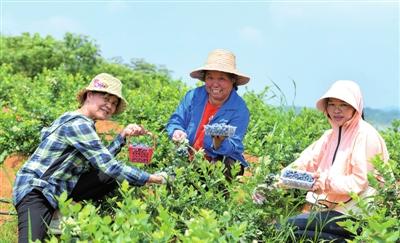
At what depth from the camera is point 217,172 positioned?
159 inches

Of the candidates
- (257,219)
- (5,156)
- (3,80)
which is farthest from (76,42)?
(257,219)

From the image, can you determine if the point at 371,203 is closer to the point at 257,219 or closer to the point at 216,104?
the point at 257,219

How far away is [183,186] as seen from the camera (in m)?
4.16

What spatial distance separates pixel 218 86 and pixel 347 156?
1.11 meters

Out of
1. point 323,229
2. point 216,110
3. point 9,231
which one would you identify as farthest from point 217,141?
point 9,231

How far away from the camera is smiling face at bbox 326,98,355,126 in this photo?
13.3 ft

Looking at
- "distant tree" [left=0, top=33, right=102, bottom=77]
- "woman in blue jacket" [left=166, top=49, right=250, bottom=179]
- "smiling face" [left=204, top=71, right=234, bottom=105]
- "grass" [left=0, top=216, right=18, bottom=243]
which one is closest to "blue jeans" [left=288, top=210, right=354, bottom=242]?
"woman in blue jacket" [left=166, top=49, right=250, bottom=179]

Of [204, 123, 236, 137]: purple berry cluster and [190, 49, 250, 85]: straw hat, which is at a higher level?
[190, 49, 250, 85]: straw hat

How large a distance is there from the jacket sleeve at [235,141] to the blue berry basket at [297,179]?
0.85m

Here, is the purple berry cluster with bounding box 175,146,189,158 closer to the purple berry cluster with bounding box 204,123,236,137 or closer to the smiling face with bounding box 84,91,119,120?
the purple berry cluster with bounding box 204,123,236,137

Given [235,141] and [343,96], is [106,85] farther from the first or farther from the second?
[343,96]

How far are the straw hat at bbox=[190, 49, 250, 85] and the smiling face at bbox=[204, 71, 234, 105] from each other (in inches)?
2.5

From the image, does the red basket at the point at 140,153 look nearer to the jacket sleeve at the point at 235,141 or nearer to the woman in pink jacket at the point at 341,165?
the jacket sleeve at the point at 235,141

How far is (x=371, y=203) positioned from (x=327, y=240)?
0.37 metres
